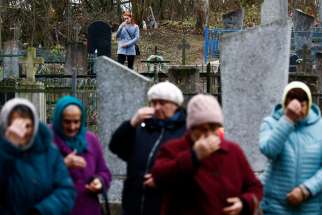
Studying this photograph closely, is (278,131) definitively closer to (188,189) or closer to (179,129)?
(179,129)

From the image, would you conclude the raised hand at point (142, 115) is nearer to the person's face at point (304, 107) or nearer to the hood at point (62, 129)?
the hood at point (62, 129)

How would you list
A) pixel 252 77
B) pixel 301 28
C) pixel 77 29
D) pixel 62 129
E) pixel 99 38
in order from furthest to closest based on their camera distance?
1. pixel 77 29
2. pixel 301 28
3. pixel 99 38
4. pixel 252 77
5. pixel 62 129

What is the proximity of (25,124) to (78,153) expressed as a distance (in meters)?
Result: 0.70

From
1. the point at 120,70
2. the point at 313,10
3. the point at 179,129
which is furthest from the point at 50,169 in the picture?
the point at 313,10

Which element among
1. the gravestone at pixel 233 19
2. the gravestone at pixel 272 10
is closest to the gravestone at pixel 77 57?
the gravestone at pixel 272 10

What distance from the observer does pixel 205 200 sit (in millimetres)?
4188

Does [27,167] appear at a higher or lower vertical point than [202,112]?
lower

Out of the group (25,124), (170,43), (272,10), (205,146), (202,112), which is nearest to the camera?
(205,146)

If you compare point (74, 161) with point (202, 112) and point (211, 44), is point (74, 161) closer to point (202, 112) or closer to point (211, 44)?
point (202, 112)

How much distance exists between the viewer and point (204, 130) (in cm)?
415

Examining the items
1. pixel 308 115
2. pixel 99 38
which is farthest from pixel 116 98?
pixel 99 38

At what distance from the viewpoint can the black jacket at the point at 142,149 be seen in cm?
494

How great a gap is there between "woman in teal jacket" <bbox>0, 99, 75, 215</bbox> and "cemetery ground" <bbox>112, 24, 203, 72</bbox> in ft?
74.7

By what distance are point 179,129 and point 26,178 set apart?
105cm
